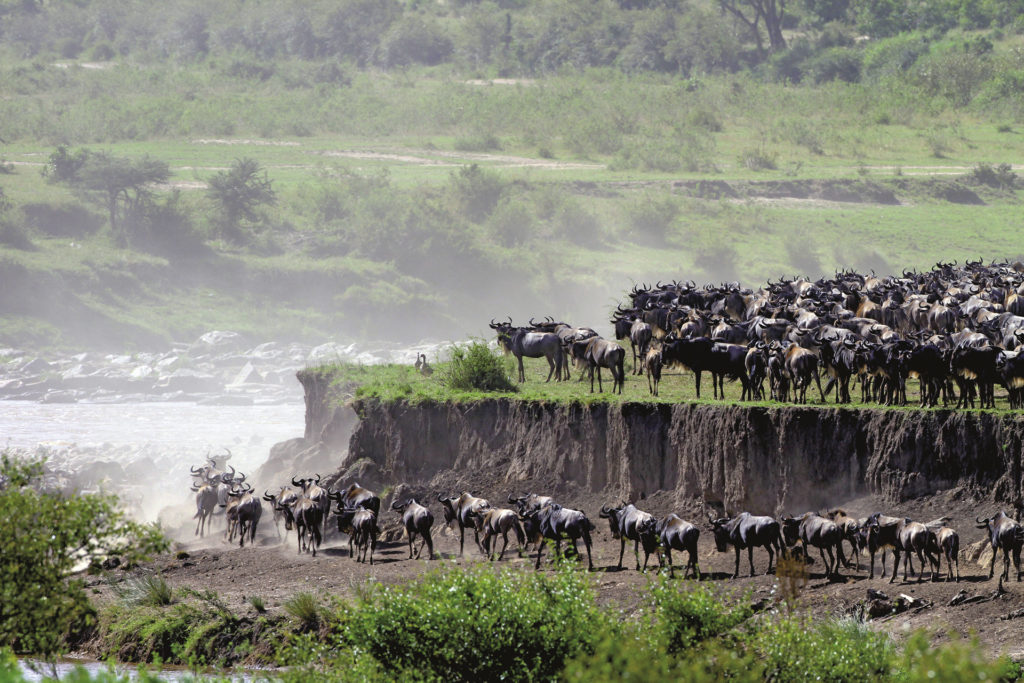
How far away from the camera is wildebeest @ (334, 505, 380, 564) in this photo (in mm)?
28125

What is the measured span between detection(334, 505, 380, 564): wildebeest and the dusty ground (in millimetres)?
338

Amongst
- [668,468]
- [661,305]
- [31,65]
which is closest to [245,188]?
[31,65]

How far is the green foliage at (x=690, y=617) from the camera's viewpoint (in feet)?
58.0

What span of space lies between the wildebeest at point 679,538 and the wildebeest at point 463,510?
4530mm

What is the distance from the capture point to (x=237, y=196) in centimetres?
8406

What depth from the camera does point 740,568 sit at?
2419cm

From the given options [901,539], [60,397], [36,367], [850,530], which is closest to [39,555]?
[850,530]

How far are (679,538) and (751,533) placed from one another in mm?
1225

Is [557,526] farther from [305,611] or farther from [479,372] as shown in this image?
[479,372]

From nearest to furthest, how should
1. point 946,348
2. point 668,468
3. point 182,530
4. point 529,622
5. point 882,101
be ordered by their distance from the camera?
point 529,622 < point 946,348 < point 668,468 < point 182,530 < point 882,101

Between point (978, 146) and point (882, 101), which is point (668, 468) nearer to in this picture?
point (978, 146)

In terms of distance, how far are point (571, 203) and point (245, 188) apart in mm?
20186

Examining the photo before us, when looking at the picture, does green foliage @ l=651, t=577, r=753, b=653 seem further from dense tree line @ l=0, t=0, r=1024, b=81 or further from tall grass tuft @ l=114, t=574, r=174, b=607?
dense tree line @ l=0, t=0, r=1024, b=81

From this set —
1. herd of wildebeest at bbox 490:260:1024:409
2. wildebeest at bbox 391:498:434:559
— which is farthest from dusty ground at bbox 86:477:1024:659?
herd of wildebeest at bbox 490:260:1024:409
